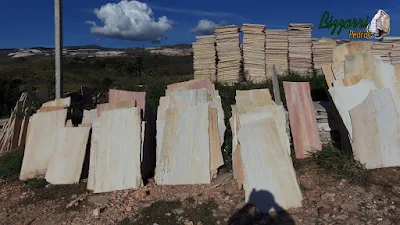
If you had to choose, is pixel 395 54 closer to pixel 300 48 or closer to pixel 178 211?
pixel 300 48

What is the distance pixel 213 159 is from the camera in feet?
15.2

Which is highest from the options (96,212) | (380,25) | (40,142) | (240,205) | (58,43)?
(380,25)

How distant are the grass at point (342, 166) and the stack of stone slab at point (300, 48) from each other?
6506mm

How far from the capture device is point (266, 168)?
396 centimetres

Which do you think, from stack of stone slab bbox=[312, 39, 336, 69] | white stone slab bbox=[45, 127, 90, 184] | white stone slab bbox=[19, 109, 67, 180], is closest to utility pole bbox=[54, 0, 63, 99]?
white stone slab bbox=[19, 109, 67, 180]

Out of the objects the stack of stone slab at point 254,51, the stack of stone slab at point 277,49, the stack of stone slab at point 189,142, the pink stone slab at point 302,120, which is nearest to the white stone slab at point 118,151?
the stack of stone slab at point 189,142

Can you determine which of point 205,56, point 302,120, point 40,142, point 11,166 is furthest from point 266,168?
point 205,56

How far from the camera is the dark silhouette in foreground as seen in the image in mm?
3514

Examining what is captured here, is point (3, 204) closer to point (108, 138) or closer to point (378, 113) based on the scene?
point (108, 138)

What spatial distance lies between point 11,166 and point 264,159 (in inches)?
160

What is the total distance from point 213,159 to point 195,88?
1.52 meters

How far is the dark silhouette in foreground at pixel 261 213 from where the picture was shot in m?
3.51

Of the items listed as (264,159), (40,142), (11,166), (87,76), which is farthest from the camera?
(87,76)

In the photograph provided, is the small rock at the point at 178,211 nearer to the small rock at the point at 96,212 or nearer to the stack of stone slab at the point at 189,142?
the stack of stone slab at the point at 189,142
